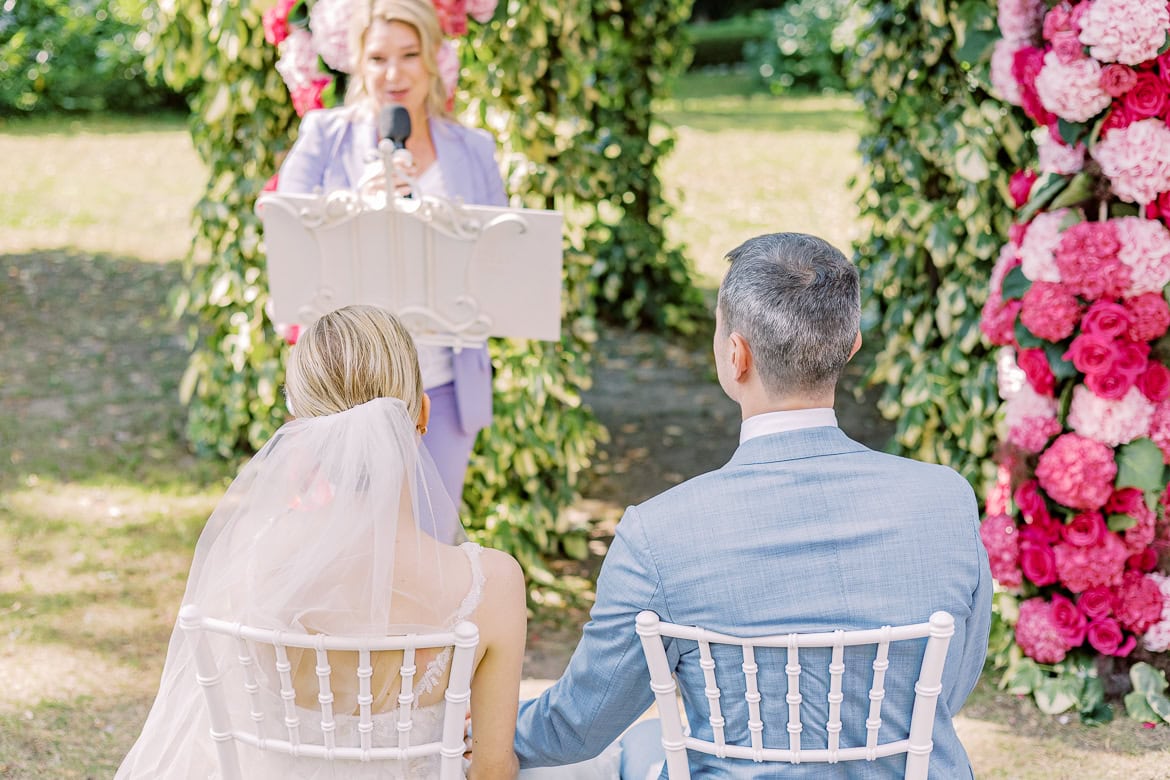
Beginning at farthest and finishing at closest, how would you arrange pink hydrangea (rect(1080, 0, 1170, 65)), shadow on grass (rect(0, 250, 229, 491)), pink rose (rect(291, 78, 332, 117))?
1. shadow on grass (rect(0, 250, 229, 491))
2. pink rose (rect(291, 78, 332, 117))
3. pink hydrangea (rect(1080, 0, 1170, 65))

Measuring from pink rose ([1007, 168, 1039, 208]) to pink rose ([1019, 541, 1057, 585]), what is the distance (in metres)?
0.98

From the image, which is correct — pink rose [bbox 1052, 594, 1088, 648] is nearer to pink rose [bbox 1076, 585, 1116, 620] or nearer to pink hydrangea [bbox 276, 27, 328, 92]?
pink rose [bbox 1076, 585, 1116, 620]

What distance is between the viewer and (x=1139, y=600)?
3365 mm

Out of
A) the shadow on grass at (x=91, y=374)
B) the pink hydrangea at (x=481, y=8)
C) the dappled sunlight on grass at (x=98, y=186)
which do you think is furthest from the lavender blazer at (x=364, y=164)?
the dappled sunlight on grass at (x=98, y=186)

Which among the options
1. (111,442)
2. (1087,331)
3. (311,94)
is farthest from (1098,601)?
(111,442)

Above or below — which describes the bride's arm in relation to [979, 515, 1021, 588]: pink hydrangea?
above

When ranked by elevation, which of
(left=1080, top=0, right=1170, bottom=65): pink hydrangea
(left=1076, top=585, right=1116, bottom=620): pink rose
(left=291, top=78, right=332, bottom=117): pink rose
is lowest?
(left=1076, top=585, right=1116, bottom=620): pink rose

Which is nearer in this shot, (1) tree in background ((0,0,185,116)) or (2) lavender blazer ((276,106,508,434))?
(2) lavender blazer ((276,106,508,434))

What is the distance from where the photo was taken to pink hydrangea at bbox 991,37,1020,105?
3344 mm

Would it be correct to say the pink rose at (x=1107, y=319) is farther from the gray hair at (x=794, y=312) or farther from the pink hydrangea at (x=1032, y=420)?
the gray hair at (x=794, y=312)

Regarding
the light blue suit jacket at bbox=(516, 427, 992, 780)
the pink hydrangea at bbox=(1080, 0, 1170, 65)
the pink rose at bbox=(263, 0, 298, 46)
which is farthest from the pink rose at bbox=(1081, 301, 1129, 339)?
the pink rose at bbox=(263, 0, 298, 46)

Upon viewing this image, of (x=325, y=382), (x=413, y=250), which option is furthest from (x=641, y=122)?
(x=325, y=382)

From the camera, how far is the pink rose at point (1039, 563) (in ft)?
11.3

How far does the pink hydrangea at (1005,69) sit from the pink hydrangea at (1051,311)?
55 centimetres
